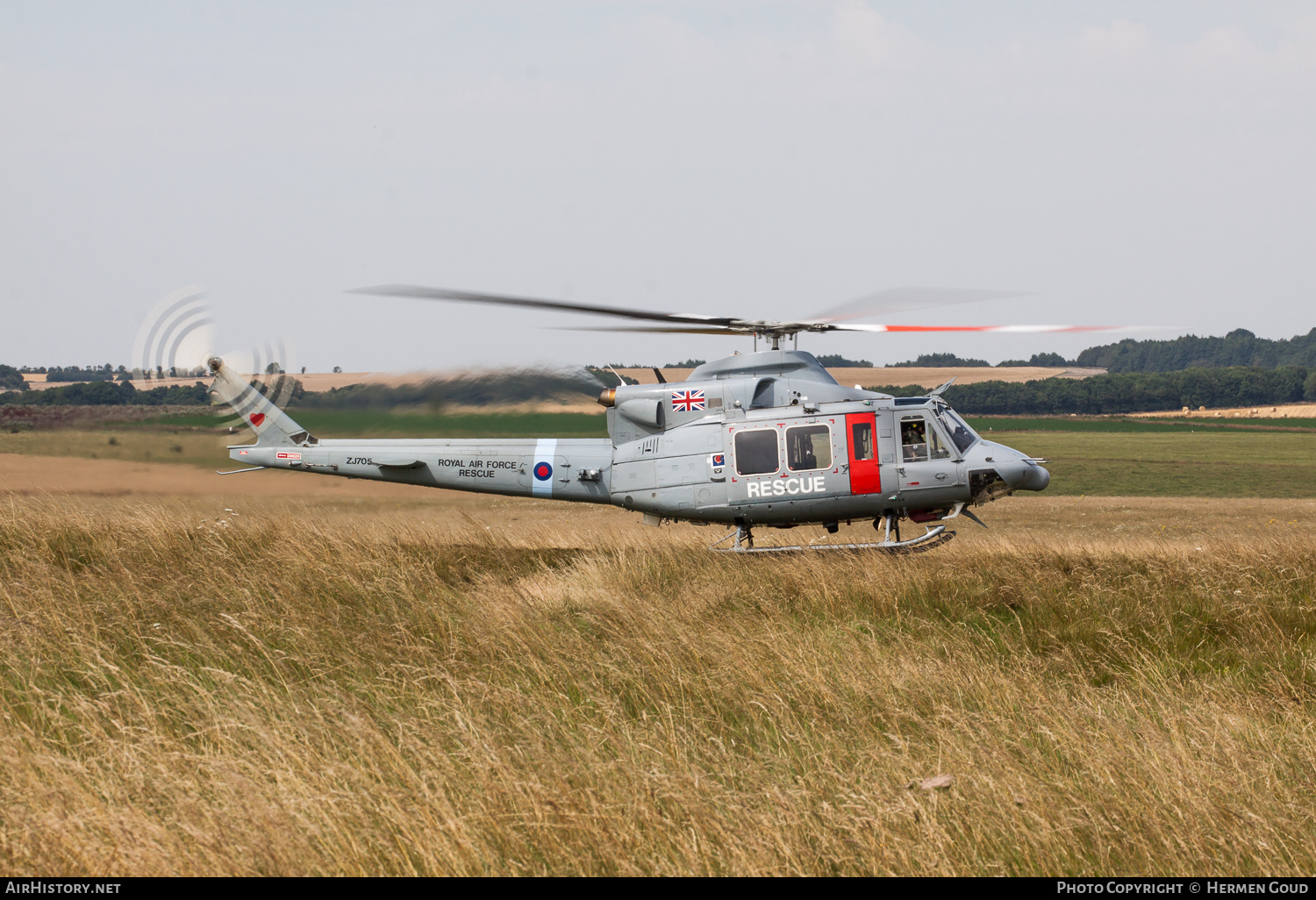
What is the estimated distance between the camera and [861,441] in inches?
534

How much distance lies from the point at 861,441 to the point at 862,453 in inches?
6.7

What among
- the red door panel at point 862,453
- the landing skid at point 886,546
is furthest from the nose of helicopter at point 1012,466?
the red door panel at point 862,453

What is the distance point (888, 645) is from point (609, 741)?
3.42 meters

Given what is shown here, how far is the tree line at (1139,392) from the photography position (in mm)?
87062

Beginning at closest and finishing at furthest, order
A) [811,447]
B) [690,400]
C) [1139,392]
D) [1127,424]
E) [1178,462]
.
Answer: [811,447] < [690,400] < [1178,462] < [1127,424] < [1139,392]

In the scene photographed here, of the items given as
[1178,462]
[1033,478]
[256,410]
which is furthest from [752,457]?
[1178,462]

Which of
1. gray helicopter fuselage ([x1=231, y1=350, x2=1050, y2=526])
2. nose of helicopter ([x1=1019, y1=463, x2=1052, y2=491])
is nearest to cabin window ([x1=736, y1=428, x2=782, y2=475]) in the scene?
gray helicopter fuselage ([x1=231, y1=350, x2=1050, y2=526])

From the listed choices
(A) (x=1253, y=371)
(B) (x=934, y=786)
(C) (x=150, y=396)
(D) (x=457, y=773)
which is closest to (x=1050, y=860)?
(B) (x=934, y=786)

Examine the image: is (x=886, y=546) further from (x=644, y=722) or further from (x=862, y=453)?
(x=644, y=722)

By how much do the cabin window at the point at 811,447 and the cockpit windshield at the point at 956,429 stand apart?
1.81 metres

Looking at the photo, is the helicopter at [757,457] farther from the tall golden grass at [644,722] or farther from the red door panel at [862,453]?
the tall golden grass at [644,722]

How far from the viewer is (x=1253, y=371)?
107 m

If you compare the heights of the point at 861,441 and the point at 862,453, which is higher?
the point at 861,441
